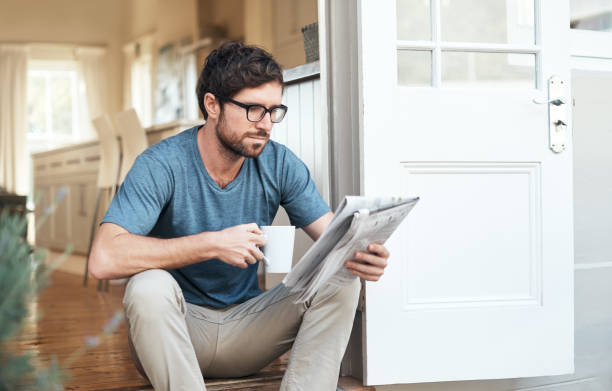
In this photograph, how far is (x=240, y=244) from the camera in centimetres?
151

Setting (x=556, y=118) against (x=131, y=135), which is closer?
(x=556, y=118)

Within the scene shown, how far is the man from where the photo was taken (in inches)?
59.6

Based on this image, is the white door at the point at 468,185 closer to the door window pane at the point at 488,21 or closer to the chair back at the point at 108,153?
the door window pane at the point at 488,21

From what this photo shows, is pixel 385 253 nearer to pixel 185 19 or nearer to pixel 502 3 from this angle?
pixel 502 3

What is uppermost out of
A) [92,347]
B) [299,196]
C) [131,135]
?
[131,135]

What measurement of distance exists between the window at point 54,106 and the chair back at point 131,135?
562cm

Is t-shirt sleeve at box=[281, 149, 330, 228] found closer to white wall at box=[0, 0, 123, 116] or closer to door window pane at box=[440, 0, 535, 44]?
door window pane at box=[440, 0, 535, 44]

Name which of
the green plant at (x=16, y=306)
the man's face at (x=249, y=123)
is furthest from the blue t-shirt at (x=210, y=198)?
the green plant at (x=16, y=306)

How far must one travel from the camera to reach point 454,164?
6.48ft

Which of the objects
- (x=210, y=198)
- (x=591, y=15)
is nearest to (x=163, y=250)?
(x=210, y=198)

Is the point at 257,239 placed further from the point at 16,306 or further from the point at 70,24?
the point at 70,24

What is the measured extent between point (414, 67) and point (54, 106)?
8637mm

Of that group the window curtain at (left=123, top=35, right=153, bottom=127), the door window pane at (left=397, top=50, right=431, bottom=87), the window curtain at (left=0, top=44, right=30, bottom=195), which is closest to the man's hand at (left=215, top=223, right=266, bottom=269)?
the door window pane at (left=397, top=50, right=431, bottom=87)

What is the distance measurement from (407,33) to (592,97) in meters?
0.81
